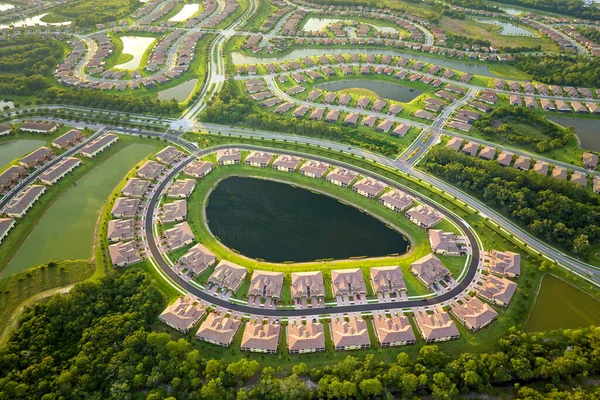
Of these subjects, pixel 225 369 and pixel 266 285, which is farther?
pixel 266 285

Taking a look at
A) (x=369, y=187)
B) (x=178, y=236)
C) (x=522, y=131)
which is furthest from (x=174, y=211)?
(x=522, y=131)

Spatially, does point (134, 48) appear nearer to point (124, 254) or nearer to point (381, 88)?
point (381, 88)

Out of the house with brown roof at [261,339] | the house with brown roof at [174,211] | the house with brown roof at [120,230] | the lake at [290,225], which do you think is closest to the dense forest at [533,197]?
the lake at [290,225]

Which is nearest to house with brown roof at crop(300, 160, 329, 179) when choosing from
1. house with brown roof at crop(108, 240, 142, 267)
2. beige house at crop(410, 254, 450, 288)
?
beige house at crop(410, 254, 450, 288)

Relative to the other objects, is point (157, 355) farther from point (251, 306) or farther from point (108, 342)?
point (251, 306)

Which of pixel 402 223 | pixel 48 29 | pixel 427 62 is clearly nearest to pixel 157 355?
pixel 402 223

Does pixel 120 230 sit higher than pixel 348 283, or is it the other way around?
pixel 120 230

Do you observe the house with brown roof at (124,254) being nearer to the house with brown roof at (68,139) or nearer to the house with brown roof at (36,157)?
the house with brown roof at (36,157)
